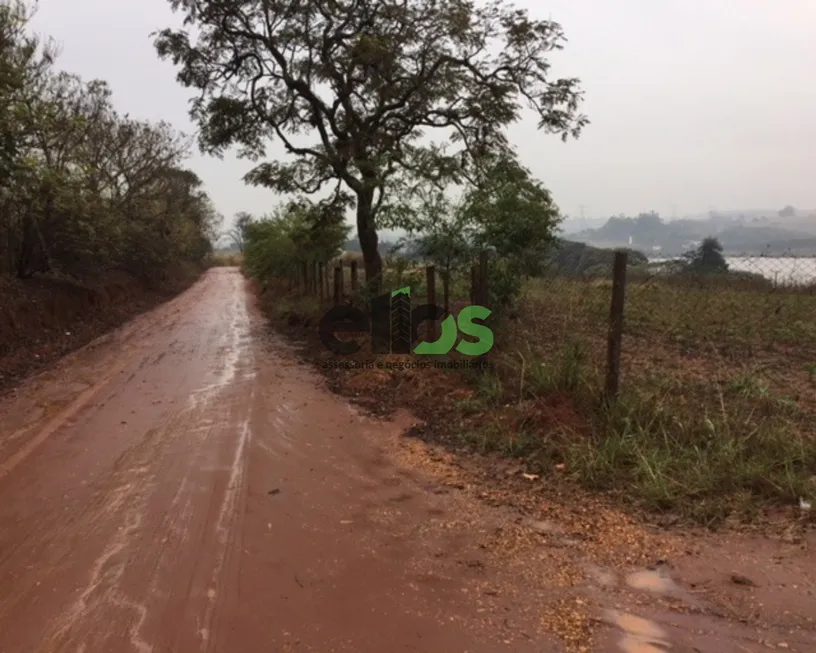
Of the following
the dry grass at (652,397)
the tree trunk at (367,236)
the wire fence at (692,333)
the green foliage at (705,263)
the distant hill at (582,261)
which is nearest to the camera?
the dry grass at (652,397)

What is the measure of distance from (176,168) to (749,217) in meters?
26.2

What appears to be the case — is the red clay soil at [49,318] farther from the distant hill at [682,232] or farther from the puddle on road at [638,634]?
the distant hill at [682,232]

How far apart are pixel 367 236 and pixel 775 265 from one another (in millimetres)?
8773

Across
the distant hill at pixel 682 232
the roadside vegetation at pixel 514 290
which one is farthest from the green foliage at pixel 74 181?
the distant hill at pixel 682 232

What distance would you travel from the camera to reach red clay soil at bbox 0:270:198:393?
418 inches

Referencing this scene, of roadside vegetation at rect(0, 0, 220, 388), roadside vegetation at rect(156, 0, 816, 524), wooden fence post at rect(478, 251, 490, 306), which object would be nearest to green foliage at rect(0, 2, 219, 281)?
roadside vegetation at rect(0, 0, 220, 388)

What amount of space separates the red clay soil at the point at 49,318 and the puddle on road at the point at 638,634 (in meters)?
8.96

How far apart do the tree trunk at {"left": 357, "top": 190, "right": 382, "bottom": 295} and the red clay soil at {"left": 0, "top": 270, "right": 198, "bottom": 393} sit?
21.5 ft

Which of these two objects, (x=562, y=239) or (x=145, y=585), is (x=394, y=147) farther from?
(x=145, y=585)

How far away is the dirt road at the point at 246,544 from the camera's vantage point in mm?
2994

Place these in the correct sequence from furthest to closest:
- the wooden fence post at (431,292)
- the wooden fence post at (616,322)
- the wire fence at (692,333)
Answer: the wooden fence post at (431,292), the wire fence at (692,333), the wooden fence post at (616,322)

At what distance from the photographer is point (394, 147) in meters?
13.3

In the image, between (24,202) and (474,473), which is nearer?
(474,473)

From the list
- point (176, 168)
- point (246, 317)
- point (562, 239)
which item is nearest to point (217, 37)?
point (246, 317)
